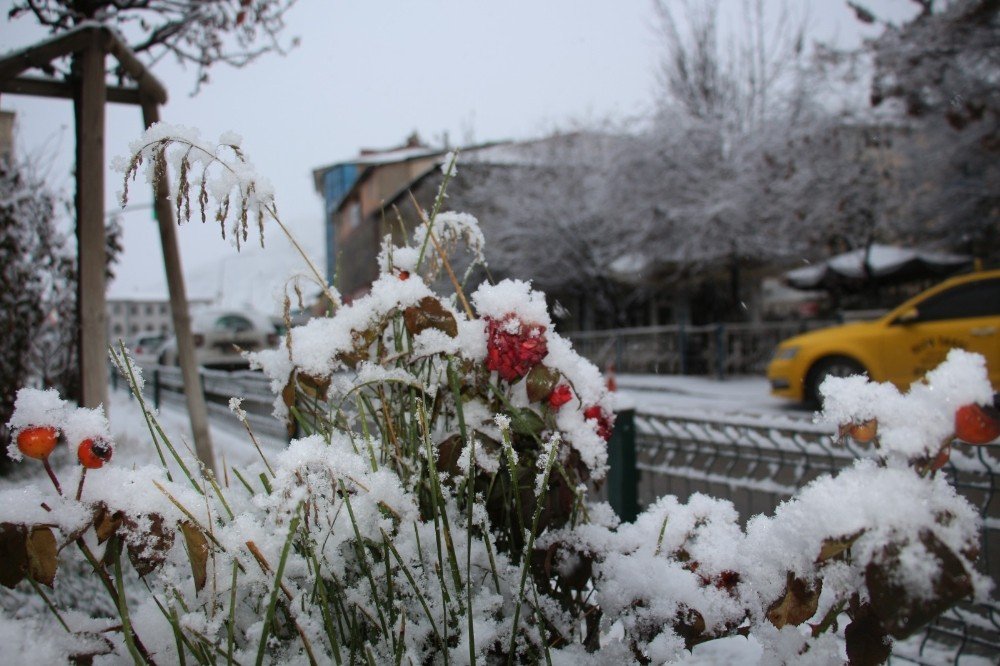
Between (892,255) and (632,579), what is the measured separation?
19.9 m

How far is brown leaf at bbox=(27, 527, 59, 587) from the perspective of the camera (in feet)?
2.63

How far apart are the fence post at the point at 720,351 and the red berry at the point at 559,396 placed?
43.6 ft

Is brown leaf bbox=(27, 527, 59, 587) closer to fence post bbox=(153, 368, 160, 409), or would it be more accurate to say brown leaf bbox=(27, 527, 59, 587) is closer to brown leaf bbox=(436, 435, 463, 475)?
brown leaf bbox=(436, 435, 463, 475)

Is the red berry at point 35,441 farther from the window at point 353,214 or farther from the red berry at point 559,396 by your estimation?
the window at point 353,214

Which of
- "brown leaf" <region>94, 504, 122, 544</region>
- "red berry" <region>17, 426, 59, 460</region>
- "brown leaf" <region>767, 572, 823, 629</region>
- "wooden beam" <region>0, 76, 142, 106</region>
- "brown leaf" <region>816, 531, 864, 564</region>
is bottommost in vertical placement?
"brown leaf" <region>767, 572, 823, 629</region>

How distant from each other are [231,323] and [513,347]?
1475cm

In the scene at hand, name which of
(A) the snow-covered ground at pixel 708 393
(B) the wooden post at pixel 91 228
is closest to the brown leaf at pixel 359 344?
(B) the wooden post at pixel 91 228

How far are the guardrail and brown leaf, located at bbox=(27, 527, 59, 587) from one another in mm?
2136

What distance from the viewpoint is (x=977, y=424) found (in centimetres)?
67

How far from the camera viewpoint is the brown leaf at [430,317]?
3.46ft

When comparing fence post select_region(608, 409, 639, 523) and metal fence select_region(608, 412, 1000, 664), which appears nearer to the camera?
metal fence select_region(608, 412, 1000, 664)

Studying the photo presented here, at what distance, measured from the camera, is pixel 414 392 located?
1116mm

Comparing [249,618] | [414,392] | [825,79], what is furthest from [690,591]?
[825,79]

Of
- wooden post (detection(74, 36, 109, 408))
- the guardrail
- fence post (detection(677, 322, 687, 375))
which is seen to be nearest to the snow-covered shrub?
wooden post (detection(74, 36, 109, 408))
